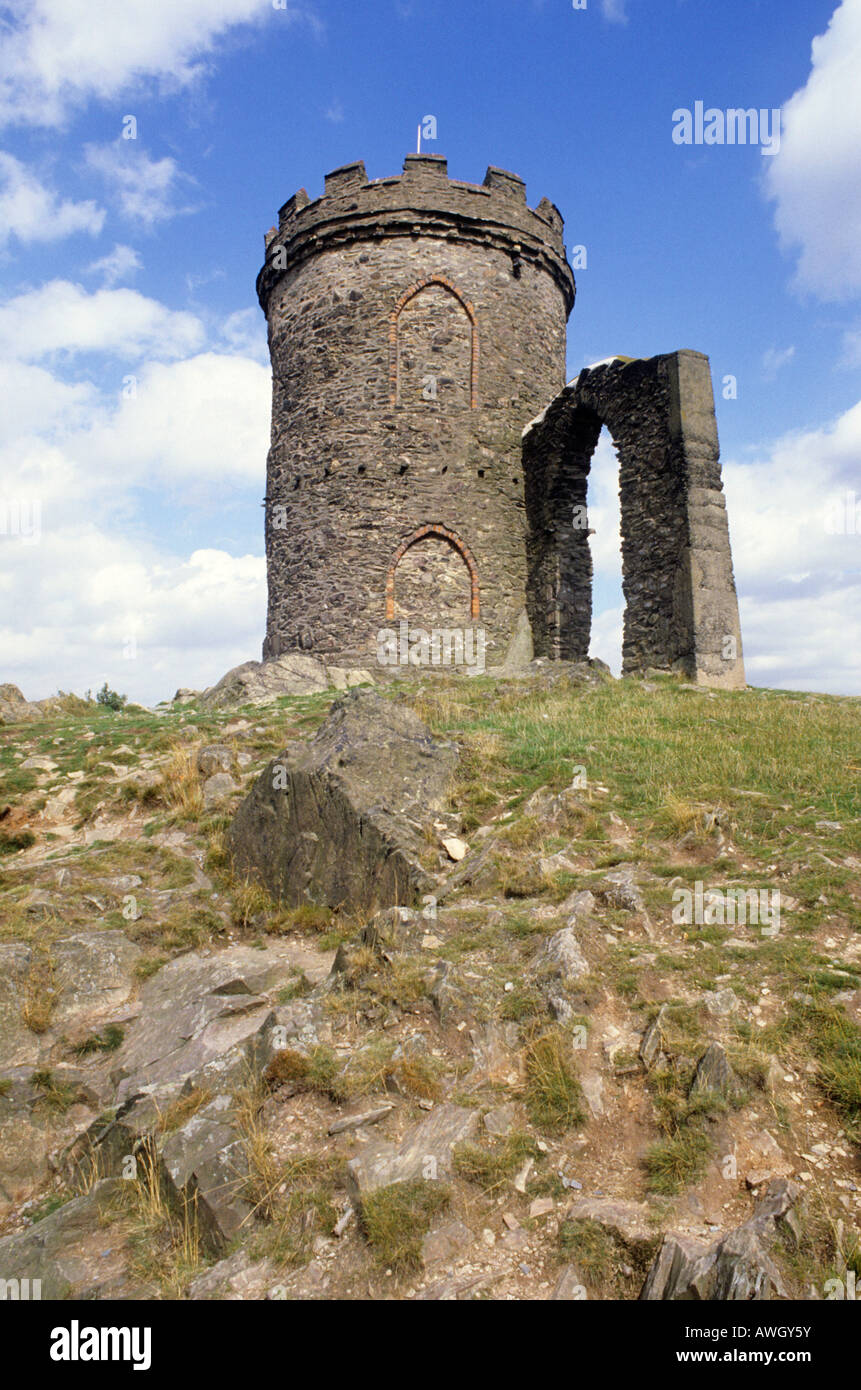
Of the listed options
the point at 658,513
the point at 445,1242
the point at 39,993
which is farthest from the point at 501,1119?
the point at 658,513

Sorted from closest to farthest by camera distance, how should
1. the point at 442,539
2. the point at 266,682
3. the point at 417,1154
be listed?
the point at 417,1154 → the point at 266,682 → the point at 442,539

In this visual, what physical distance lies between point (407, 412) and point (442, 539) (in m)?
2.77

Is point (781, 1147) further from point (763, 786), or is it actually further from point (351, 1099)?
point (763, 786)

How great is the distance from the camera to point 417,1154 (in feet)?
14.8

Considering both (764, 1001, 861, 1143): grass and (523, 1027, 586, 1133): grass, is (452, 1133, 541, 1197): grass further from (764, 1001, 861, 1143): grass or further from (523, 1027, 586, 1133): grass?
(764, 1001, 861, 1143): grass

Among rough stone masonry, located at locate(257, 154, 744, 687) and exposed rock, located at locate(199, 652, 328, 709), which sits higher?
rough stone masonry, located at locate(257, 154, 744, 687)

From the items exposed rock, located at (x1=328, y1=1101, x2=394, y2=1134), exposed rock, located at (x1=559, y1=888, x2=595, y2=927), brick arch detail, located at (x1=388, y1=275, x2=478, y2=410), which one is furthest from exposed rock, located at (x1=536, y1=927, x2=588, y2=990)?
brick arch detail, located at (x1=388, y1=275, x2=478, y2=410)

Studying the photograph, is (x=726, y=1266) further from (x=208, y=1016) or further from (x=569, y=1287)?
(x=208, y=1016)

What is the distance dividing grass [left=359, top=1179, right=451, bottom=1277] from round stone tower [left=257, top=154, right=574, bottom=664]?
45.3 ft

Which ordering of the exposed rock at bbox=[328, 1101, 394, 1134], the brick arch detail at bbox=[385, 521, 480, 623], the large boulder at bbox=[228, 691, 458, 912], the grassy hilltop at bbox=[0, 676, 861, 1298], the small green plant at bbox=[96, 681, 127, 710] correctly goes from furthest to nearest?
the small green plant at bbox=[96, 681, 127, 710]
the brick arch detail at bbox=[385, 521, 480, 623]
the large boulder at bbox=[228, 691, 458, 912]
the exposed rock at bbox=[328, 1101, 394, 1134]
the grassy hilltop at bbox=[0, 676, 861, 1298]

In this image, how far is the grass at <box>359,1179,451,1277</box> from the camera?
3.97m

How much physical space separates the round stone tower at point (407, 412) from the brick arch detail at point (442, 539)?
0.04 meters

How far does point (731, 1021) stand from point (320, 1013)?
2.62 metres
